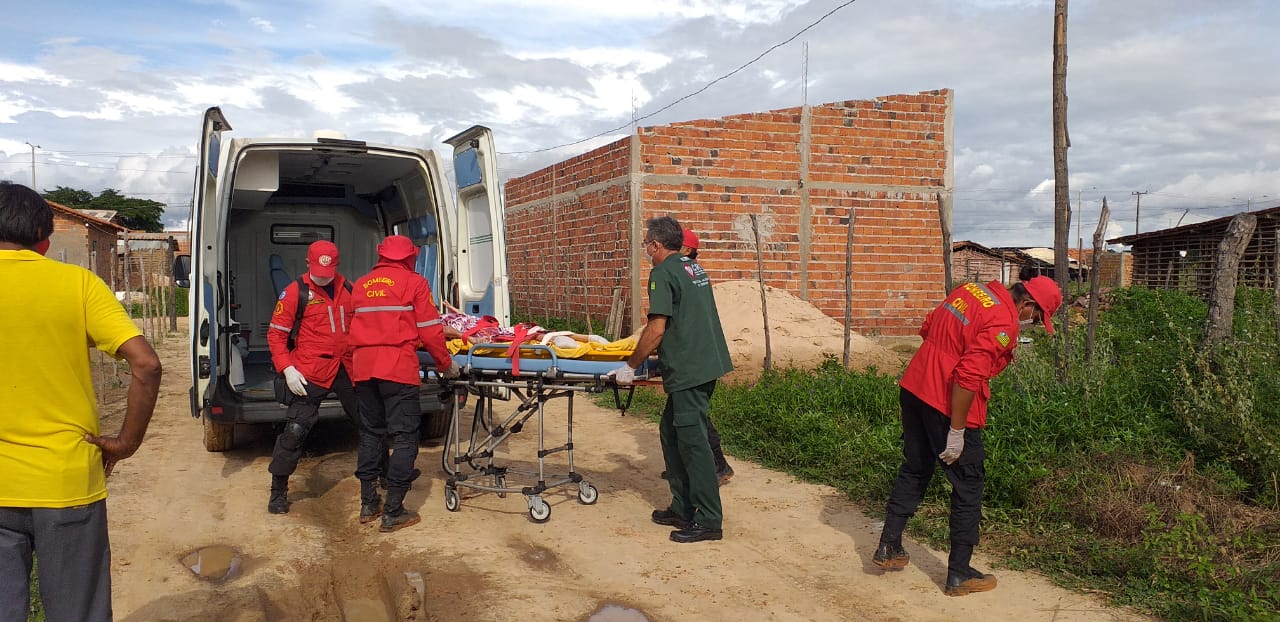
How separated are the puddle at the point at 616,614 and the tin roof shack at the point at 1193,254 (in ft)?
42.4

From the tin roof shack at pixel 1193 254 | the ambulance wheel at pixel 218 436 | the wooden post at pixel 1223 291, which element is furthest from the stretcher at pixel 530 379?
the tin roof shack at pixel 1193 254

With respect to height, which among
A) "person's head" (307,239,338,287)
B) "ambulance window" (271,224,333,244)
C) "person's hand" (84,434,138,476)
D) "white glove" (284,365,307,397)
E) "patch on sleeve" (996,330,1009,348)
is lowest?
"white glove" (284,365,307,397)

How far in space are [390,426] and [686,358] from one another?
1.85 metres

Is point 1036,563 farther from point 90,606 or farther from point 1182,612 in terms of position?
point 90,606

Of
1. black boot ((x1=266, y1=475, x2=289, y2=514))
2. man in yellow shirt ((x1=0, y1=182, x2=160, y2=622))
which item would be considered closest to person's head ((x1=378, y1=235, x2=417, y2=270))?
black boot ((x1=266, y1=475, x2=289, y2=514))

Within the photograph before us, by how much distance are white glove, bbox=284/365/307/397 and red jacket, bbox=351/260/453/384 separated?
2.20 feet

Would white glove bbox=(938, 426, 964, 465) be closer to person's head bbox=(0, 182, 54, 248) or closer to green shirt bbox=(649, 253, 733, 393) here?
green shirt bbox=(649, 253, 733, 393)

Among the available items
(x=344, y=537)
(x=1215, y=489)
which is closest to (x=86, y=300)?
(x=344, y=537)

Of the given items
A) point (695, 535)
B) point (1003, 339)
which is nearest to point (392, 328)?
point (695, 535)

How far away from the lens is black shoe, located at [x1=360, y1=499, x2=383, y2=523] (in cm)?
564

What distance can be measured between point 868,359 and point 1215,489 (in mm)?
5939

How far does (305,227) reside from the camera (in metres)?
9.48

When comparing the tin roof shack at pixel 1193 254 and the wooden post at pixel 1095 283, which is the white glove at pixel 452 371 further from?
the tin roof shack at pixel 1193 254

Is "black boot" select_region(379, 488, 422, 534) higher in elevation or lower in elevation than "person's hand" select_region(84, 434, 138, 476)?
lower
